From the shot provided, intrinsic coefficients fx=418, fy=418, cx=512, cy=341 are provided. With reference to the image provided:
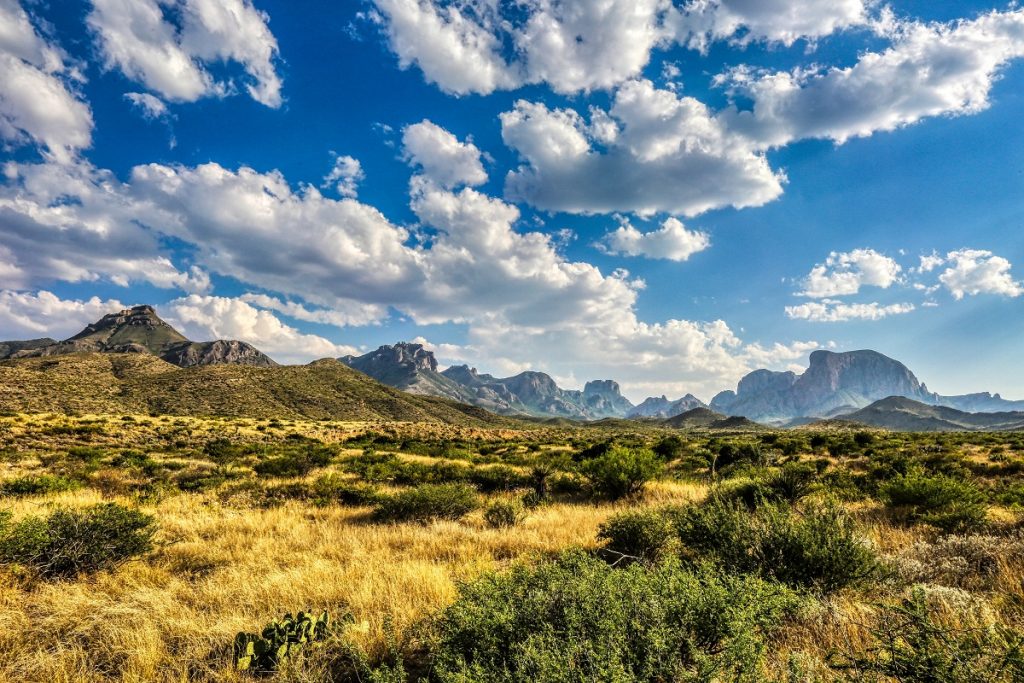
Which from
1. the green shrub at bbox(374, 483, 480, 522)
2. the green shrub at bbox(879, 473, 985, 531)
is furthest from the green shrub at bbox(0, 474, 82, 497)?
the green shrub at bbox(879, 473, 985, 531)

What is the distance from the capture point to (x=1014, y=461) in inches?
790

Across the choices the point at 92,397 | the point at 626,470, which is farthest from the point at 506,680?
the point at 92,397

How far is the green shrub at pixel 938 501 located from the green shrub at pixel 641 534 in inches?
214

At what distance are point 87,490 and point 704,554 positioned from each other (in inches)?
754

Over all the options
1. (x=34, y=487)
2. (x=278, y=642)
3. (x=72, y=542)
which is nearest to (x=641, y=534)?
(x=278, y=642)

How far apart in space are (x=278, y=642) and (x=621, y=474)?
35.5 ft

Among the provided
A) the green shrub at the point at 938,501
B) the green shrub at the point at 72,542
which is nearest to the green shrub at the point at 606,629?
the green shrub at the point at 938,501

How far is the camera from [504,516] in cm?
1009

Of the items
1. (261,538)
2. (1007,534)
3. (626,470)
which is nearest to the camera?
(1007,534)

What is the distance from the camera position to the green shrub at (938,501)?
25.7ft

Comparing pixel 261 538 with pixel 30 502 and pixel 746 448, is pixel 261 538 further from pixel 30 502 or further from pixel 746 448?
pixel 746 448

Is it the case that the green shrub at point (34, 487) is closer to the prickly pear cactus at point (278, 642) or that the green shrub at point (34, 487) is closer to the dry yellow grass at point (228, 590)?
the dry yellow grass at point (228, 590)

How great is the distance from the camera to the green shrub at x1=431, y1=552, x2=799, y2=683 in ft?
9.66

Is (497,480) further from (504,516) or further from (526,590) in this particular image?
(526,590)
